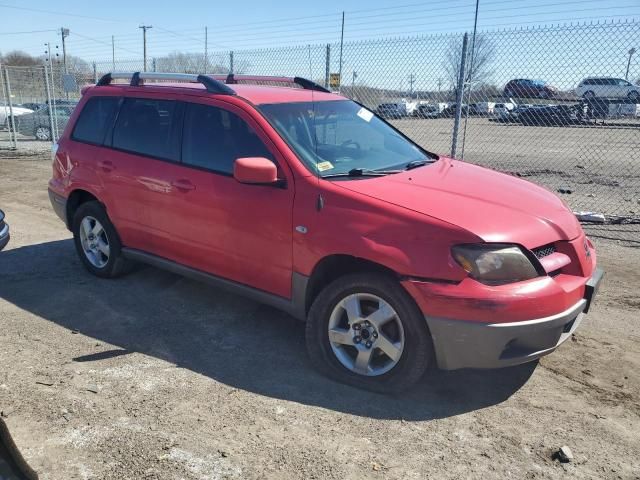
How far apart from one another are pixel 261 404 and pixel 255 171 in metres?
1.45

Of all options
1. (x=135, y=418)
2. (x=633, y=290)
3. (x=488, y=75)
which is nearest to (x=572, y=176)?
(x=488, y=75)

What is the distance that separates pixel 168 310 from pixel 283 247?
149 cm

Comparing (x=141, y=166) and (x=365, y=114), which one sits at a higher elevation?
(x=365, y=114)

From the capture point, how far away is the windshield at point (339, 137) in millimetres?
3934

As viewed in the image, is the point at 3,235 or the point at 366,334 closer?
the point at 366,334

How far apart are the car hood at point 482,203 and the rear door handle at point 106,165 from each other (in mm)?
2420

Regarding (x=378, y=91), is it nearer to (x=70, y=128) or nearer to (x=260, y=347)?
(x=70, y=128)

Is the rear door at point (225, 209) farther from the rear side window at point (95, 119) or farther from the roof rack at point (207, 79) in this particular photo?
the rear side window at point (95, 119)

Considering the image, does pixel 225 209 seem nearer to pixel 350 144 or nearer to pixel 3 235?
pixel 350 144

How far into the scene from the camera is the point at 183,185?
437cm

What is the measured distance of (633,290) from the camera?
518 centimetres

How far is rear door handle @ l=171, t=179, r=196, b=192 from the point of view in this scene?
431cm

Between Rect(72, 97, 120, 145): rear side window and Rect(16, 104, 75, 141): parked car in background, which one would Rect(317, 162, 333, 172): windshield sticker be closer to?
Rect(72, 97, 120, 145): rear side window

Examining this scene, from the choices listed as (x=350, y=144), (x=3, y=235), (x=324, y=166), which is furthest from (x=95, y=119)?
(x=324, y=166)
